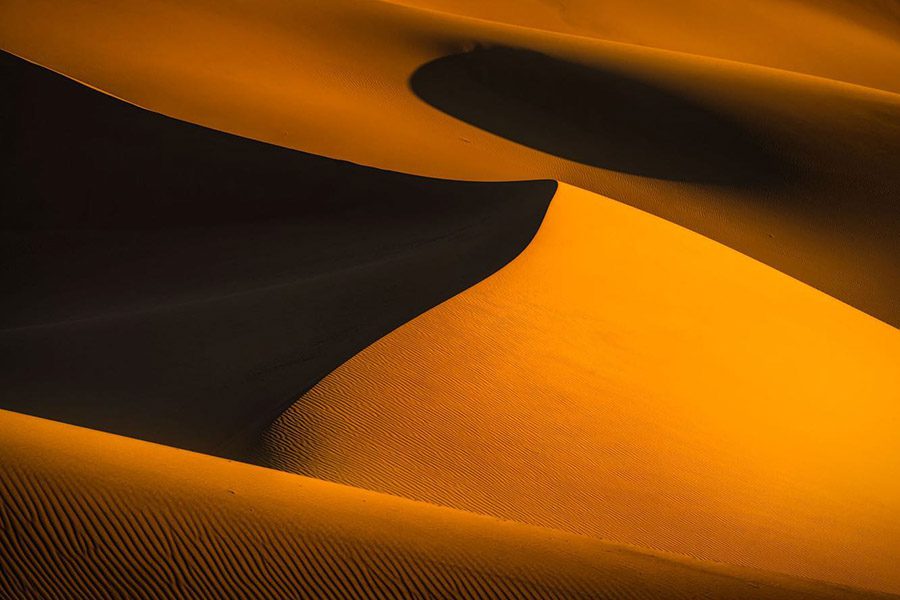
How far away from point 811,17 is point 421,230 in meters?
27.9

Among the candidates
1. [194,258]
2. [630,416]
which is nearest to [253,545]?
[630,416]

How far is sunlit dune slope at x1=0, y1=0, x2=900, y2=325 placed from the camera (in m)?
14.1

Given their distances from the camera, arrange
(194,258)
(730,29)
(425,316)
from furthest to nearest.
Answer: (730,29)
(194,258)
(425,316)

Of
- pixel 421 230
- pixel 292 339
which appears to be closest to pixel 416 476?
pixel 292 339

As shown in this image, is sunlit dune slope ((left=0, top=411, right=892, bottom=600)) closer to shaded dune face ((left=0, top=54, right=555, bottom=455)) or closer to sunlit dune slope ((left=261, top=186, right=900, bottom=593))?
sunlit dune slope ((left=261, top=186, right=900, bottom=593))

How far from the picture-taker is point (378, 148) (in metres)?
14.0

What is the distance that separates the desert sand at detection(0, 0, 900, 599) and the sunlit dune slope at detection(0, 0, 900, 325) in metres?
0.08

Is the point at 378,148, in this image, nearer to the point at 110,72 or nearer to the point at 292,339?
the point at 110,72

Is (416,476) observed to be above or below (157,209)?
below

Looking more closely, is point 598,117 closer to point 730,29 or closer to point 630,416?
point 630,416

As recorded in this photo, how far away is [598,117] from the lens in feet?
55.1

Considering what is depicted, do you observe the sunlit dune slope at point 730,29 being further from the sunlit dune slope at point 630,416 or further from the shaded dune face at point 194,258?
the sunlit dune slope at point 630,416

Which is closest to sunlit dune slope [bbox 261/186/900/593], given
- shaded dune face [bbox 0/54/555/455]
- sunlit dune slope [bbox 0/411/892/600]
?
shaded dune face [bbox 0/54/555/455]

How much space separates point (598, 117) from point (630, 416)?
989 cm
